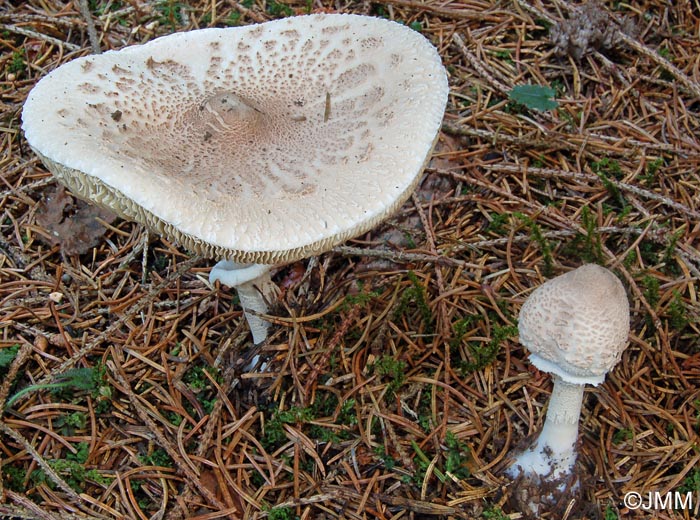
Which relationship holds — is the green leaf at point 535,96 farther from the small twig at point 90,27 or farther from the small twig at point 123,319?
the small twig at point 90,27

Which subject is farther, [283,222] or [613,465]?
[613,465]

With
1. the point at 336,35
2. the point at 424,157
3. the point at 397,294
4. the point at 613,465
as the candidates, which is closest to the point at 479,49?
the point at 336,35

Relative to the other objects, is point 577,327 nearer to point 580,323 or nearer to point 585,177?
point 580,323

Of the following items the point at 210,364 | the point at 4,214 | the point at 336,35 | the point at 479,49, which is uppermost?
the point at 336,35

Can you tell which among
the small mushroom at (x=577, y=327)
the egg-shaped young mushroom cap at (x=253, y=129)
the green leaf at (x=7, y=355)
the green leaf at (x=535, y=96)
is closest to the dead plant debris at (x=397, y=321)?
the green leaf at (x=7, y=355)

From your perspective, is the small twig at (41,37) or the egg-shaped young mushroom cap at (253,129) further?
the small twig at (41,37)

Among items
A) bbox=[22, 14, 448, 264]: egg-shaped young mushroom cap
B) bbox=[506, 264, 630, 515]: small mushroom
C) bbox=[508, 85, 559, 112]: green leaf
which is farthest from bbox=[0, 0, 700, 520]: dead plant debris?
bbox=[22, 14, 448, 264]: egg-shaped young mushroom cap

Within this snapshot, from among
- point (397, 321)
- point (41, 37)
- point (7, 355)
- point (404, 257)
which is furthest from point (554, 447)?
Answer: point (41, 37)

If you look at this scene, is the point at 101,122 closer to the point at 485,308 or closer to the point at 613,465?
the point at 485,308
